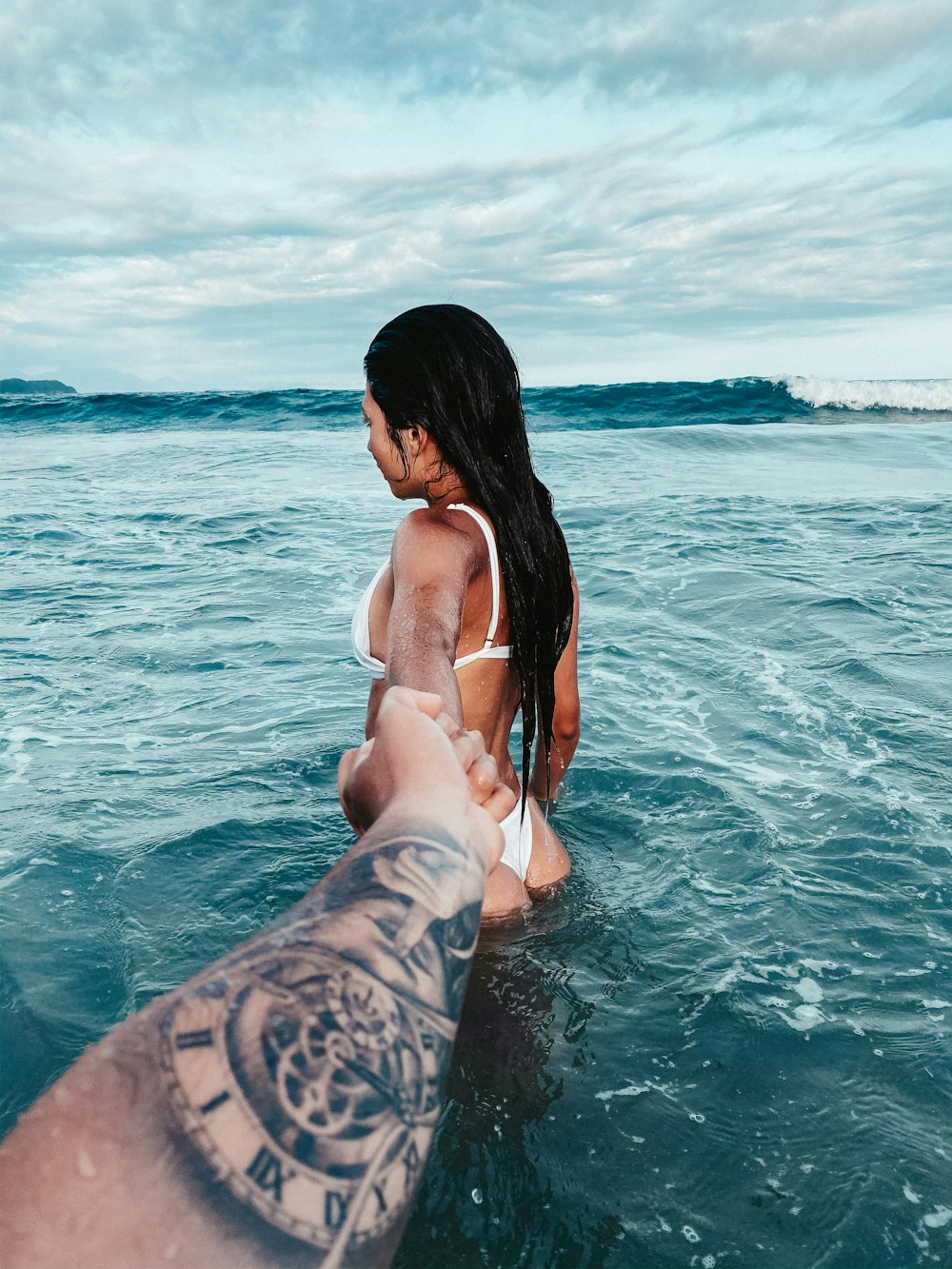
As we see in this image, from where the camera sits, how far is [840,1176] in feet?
7.23

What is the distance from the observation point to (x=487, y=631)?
2.92 m

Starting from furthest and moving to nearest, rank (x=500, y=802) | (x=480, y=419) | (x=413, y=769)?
(x=480, y=419), (x=500, y=802), (x=413, y=769)

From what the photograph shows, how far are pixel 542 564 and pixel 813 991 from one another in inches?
57.7

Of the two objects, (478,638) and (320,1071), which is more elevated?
(320,1071)

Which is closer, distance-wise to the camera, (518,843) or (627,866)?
(518,843)

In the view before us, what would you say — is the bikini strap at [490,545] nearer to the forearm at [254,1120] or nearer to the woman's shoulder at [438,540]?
the woman's shoulder at [438,540]

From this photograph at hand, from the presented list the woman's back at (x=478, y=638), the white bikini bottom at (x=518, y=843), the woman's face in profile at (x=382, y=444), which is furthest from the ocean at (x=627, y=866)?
the woman's face in profile at (x=382, y=444)

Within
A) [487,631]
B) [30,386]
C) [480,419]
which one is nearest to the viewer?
[480,419]

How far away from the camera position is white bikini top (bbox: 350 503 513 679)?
2740 millimetres

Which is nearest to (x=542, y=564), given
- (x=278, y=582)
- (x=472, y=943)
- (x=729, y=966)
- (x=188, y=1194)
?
(x=729, y=966)

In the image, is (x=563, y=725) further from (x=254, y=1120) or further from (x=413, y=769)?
(x=254, y=1120)

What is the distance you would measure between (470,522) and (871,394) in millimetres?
27352

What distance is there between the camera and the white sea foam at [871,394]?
26859 mm

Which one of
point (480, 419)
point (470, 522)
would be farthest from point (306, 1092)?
point (480, 419)
